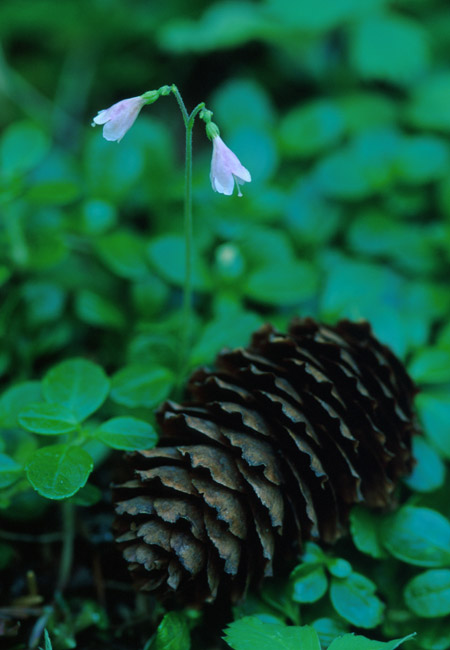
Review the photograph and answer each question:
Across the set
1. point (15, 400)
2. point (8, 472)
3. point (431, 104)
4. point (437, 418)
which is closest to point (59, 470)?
point (8, 472)

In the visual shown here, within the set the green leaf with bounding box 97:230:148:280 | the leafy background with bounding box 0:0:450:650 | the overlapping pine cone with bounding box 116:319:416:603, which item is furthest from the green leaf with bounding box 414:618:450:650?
the green leaf with bounding box 97:230:148:280

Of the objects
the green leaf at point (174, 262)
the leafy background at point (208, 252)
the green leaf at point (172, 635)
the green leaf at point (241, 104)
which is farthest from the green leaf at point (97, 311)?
the green leaf at point (241, 104)

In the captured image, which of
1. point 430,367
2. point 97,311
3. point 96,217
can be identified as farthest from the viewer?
point 96,217

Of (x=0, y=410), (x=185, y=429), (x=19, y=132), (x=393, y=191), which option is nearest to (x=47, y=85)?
(x=19, y=132)

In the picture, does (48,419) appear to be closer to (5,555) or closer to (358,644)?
(5,555)

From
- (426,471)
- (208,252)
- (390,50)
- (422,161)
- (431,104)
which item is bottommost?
(426,471)

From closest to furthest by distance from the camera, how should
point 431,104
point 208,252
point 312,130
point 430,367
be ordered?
point 430,367
point 208,252
point 312,130
point 431,104

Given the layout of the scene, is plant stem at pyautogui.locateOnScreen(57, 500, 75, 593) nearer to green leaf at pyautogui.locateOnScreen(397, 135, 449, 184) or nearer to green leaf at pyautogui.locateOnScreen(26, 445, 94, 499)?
green leaf at pyautogui.locateOnScreen(26, 445, 94, 499)
